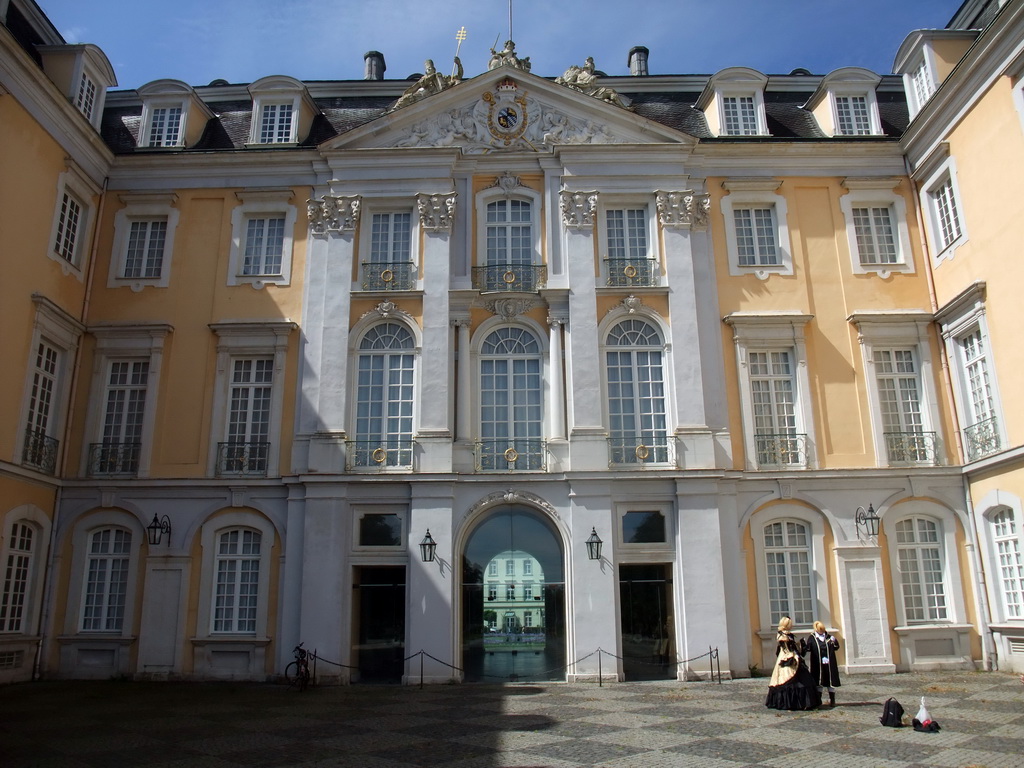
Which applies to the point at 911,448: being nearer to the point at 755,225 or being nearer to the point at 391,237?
the point at 755,225

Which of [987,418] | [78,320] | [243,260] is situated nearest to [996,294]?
[987,418]

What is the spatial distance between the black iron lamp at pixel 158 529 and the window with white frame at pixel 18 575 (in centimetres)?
244

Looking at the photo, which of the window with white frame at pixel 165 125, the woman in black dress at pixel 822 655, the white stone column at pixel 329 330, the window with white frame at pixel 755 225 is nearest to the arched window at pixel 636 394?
the window with white frame at pixel 755 225

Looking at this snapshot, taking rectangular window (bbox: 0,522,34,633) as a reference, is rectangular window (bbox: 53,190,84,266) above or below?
above

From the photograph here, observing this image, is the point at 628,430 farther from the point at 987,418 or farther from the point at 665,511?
the point at 987,418

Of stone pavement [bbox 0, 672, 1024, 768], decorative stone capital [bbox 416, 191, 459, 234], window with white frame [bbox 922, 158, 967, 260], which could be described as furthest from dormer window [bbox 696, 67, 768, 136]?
stone pavement [bbox 0, 672, 1024, 768]

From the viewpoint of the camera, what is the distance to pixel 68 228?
68.0 feet

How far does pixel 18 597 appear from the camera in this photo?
61.4 ft

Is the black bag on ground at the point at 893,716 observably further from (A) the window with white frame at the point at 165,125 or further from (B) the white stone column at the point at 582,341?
(A) the window with white frame at the point at 165,125

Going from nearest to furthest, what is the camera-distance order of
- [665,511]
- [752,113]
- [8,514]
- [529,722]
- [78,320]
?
[529,722], [8,514], [665,511], [78,320], [752,113]

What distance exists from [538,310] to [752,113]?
784cm

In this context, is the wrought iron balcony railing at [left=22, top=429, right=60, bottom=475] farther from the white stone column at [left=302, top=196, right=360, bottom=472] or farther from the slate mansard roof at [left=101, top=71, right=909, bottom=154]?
the slate mansard roof at [left=101, top=71, right=909, bottom=154]

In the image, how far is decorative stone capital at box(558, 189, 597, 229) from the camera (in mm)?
21172

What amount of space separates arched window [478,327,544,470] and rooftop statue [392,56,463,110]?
250 inches
